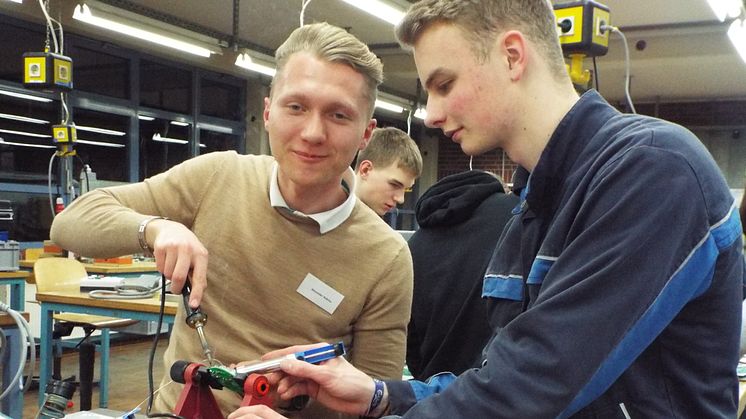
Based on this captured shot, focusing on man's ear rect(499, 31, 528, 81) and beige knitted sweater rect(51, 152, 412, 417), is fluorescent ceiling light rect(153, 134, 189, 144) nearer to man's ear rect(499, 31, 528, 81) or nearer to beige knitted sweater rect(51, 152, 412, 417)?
beige knitted sweater rect(51, 152, 412, 417)

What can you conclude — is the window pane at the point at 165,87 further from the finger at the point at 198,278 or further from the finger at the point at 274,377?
the finger at the point at 274,377

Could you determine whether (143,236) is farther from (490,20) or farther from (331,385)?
(490,20)

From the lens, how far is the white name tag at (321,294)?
1314 mm

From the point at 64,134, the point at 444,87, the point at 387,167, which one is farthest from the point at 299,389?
the point at 64,134

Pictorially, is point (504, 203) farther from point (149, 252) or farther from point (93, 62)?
point (93, 62)

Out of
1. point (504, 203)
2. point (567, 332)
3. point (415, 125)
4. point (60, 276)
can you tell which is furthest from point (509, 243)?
point (415, 125)

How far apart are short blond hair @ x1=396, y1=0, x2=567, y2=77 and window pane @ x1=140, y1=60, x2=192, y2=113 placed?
6.67 metres

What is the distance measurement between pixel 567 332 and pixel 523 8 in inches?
20.6

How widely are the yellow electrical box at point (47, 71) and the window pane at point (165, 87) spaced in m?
2.45

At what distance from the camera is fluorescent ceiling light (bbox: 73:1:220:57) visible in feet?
15.9

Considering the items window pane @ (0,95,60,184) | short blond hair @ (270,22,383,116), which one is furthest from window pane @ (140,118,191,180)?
short blond hair @ (270,22,383,116)

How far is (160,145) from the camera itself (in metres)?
7.48

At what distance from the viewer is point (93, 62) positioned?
21.9 feet

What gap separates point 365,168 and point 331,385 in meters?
1.63
